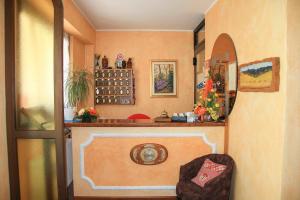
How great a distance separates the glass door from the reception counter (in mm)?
355

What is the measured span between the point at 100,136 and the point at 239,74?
68.2 inches

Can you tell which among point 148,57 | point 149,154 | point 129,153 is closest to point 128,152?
point 129,153

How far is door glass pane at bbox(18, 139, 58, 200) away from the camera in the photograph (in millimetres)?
2285

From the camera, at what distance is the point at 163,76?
494 centimetres

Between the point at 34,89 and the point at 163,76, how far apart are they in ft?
10.2

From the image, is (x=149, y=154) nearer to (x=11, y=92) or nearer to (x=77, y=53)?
(x=11, y=92)

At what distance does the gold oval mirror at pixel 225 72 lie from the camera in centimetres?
248

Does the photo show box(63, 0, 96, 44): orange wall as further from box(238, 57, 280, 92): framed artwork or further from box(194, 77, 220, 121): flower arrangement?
box(238, 57, 280, 92): framed artwork

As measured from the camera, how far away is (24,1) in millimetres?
2229

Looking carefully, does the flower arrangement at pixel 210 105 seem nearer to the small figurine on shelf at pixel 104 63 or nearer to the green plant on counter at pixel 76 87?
the green plant on counter at pixel 76 87

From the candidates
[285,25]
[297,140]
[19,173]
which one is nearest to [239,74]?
[285,25]

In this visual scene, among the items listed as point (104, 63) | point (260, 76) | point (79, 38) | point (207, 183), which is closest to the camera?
point (260, 76)

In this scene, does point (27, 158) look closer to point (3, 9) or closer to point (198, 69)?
point (3, 9)

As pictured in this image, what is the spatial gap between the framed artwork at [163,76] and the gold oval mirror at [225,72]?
1858 millimetres
